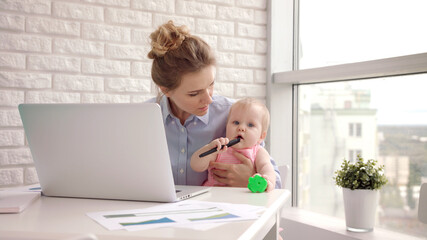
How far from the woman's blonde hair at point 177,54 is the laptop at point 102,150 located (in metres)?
0.59

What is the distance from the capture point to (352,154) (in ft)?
8.87

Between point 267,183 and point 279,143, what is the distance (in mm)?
1674

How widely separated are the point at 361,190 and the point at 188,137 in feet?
2.86

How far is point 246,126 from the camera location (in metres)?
1.90

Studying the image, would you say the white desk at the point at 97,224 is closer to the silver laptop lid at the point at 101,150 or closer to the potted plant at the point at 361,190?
the silver laptop lid at the point at 101,150

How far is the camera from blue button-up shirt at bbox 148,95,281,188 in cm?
198

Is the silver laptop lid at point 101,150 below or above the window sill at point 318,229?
above

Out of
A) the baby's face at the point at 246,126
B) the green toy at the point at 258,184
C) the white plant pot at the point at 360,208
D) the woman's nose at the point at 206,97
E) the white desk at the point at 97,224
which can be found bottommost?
the white plant pot at the point at 360,208

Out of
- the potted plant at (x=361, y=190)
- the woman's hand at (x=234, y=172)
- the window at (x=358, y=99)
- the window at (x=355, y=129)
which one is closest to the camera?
the woman's hand at (x=234, y=172)

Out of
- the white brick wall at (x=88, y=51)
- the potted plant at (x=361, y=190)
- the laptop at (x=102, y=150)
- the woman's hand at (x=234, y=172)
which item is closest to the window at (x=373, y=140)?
the potted plant at (x=361, y=190)

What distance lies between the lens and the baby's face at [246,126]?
1.88m

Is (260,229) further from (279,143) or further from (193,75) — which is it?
(279,143)

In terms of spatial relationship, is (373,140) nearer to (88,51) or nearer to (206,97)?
(206,97)

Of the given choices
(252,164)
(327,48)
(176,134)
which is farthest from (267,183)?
(327,48)
